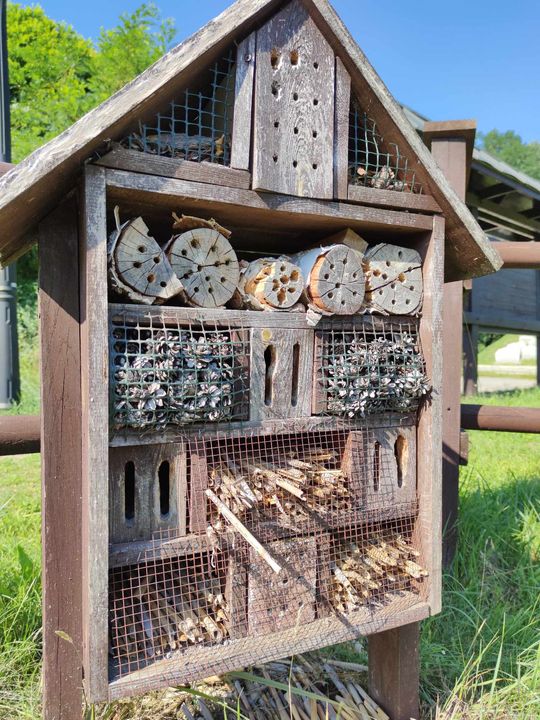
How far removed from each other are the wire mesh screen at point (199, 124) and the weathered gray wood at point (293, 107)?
12cm

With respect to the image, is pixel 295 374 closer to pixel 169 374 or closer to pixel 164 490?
pixel 169 374

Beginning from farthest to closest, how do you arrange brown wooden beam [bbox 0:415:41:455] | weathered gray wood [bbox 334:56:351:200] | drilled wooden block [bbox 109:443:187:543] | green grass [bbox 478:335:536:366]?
green grass [bbox 478:335:536:366] < brown wooden beam [bbox 0:415:41:455] < weathered gray wood [bbox 334:56:351:200] < drilled wooden block [bbox 109:443:187:543]

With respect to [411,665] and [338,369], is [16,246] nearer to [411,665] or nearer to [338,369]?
[338,369]

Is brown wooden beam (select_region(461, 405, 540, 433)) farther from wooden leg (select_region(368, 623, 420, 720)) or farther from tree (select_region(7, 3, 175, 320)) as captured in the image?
tree (select_region(7, 3, 175, 320))

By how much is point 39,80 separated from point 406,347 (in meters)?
12.6

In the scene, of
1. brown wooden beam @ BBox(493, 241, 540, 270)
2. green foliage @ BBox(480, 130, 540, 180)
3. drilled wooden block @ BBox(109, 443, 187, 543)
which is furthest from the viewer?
green foliage @ BBox(480, 130, 540, 180)

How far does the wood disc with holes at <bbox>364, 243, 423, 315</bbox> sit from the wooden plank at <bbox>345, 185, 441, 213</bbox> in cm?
15

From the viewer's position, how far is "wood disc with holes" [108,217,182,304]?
1.69m

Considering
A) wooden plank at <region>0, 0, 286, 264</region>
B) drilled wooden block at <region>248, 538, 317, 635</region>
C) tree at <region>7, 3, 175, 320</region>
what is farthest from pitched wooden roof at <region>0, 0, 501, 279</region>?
tree at <region>7, 3, 175, 320</region>

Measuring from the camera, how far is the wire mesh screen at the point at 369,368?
2016mm

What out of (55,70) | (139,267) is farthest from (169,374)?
(55,70)

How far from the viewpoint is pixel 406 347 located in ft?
7.12

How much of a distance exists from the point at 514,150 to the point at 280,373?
167ft

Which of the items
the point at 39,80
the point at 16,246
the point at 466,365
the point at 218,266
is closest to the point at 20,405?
the point at 16,246
